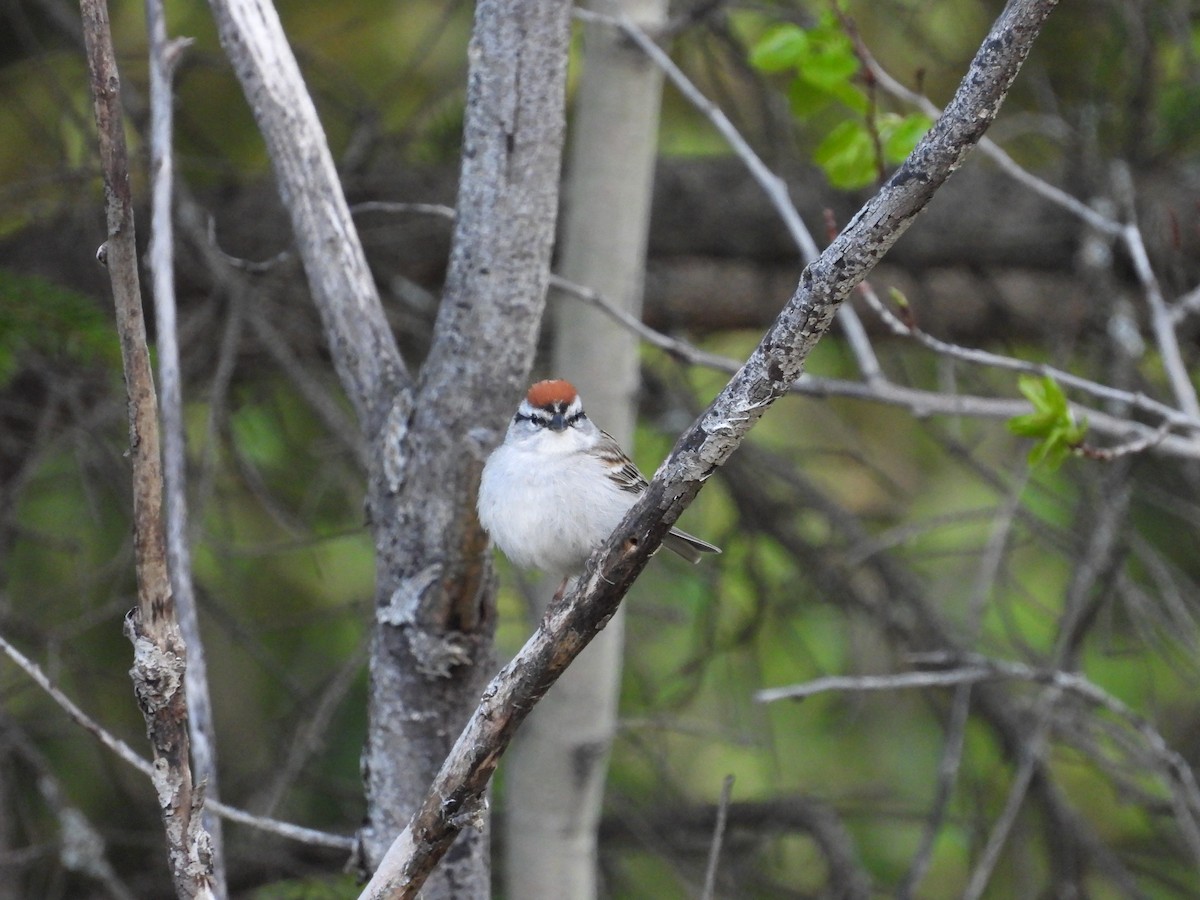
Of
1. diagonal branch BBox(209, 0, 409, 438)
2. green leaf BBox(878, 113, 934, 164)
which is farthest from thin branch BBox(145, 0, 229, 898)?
green leaf BBox(878, 113, 934, 164)

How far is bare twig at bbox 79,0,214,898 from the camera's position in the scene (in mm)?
1480

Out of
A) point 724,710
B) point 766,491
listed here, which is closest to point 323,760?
point 724,710

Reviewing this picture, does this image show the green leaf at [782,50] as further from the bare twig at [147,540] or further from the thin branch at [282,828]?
the thin branch at [282,828]

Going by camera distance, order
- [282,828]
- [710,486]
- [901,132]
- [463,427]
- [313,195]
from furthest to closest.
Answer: [710,486], [901,132], [313,195], [463,427], [282,828]

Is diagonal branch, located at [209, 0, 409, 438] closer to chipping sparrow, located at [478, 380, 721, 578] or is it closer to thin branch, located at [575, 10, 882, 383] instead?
chipping sparrow, located at [478, 380, 721, 578]

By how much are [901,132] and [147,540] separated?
1.89 meters

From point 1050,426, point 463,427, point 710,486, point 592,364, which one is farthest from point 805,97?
point 710,486

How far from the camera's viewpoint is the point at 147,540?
161 cm

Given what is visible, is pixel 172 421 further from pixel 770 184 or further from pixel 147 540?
pixel 770 184

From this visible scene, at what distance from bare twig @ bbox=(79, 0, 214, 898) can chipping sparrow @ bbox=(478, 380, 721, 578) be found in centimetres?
80

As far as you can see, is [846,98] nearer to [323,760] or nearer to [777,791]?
[777,791]

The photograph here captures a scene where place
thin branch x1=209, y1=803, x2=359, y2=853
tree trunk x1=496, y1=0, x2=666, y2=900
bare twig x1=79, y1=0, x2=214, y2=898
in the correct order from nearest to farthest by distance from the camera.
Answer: bare twig x1=79, y1=0, x2=214, y2=898, thin branch x1=209, y1=803, x2=359, y2=853, tree trunk x1=496, y1=0, x2=666, y2=900

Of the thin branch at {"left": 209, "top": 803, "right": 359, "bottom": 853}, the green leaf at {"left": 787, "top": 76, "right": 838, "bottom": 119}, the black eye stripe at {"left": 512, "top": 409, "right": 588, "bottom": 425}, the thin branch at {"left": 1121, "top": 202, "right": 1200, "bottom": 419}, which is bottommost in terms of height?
the thin branch at {"left": 209, "top": 803, "right": 359, "bottom": 853}

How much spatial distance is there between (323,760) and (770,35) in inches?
114
